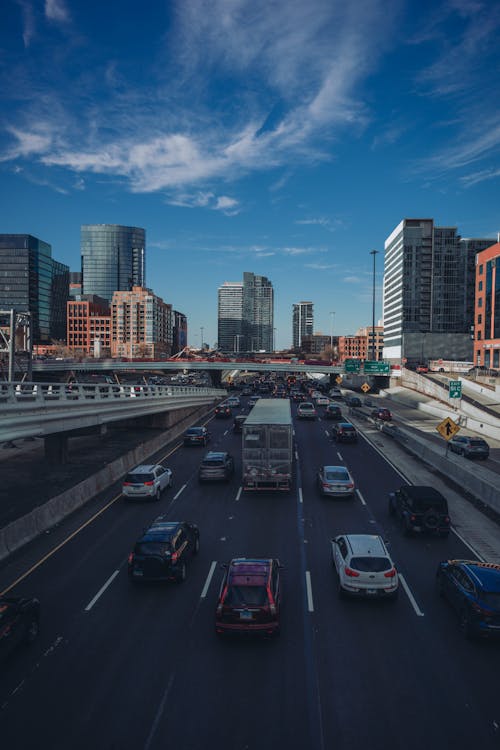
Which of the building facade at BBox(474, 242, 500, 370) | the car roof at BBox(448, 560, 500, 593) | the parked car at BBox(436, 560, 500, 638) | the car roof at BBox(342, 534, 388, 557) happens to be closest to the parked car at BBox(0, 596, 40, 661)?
the car roof at BBox(342, 534, 388, 557)

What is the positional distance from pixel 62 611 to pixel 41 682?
121 inches

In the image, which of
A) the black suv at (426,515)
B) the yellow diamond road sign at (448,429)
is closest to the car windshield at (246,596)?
the black suv at (426,515)

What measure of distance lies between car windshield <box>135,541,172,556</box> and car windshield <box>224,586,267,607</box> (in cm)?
330

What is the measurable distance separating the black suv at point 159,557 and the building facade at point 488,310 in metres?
70.2

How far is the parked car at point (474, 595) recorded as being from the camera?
11.1m

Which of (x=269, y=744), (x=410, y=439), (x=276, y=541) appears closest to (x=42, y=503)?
(x=276, y=541)

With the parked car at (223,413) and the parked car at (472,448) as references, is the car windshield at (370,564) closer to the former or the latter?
the parked car at (472,448)

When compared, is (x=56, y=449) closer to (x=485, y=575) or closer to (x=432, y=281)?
(x=485, y=575)

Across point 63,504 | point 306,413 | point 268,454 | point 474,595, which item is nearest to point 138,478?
point 63,504

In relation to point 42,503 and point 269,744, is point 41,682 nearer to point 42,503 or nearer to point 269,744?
point 269,744

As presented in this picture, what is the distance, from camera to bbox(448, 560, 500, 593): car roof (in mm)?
11508

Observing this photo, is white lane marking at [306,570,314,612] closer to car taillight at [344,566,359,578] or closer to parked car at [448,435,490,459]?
car taillight at [344,566,359,578]

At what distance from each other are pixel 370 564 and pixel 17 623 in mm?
8630

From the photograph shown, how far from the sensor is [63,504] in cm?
2075
